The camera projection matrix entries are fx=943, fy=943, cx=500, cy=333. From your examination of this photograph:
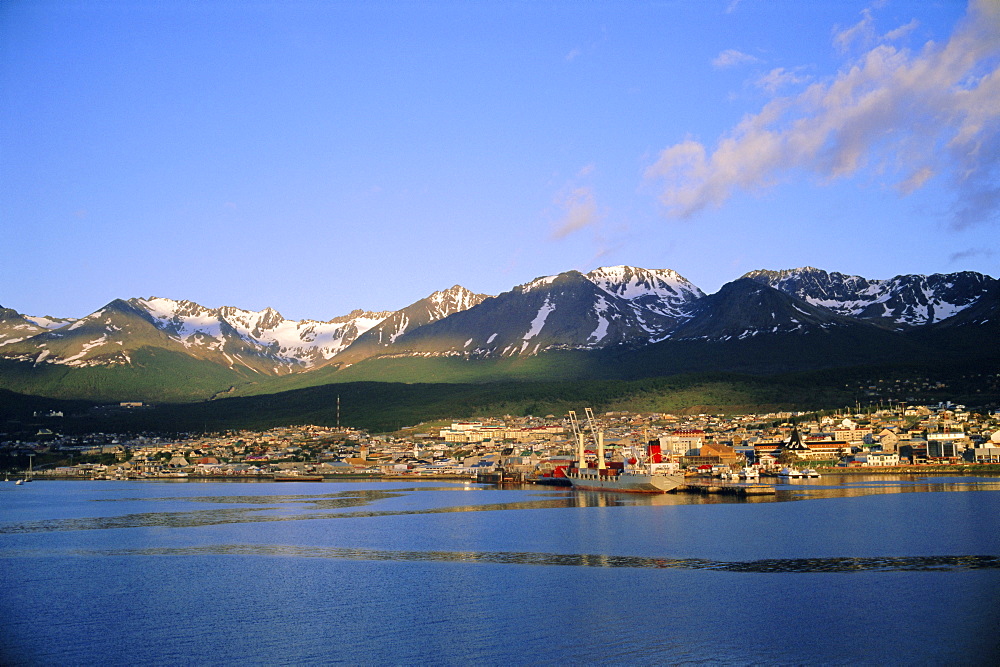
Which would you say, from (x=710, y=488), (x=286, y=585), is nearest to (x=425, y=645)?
(x=286, y=585)

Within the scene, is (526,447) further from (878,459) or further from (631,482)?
(631,482)

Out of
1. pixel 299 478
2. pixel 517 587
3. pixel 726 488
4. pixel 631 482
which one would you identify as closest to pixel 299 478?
pixel 299 478

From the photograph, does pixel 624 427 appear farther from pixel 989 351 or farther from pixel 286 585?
pixel 286 585

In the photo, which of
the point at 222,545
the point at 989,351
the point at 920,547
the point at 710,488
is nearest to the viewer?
the point at 920,547

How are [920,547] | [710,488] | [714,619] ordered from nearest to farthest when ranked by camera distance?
1. [714,619]
2. [920,547]
3. [710,488]

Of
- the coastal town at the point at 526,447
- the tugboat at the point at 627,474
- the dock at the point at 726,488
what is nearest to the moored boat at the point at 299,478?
the coastal town at the point at 526,447

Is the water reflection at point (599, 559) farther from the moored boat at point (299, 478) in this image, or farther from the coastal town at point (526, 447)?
the moored boat at point (299, 478)
